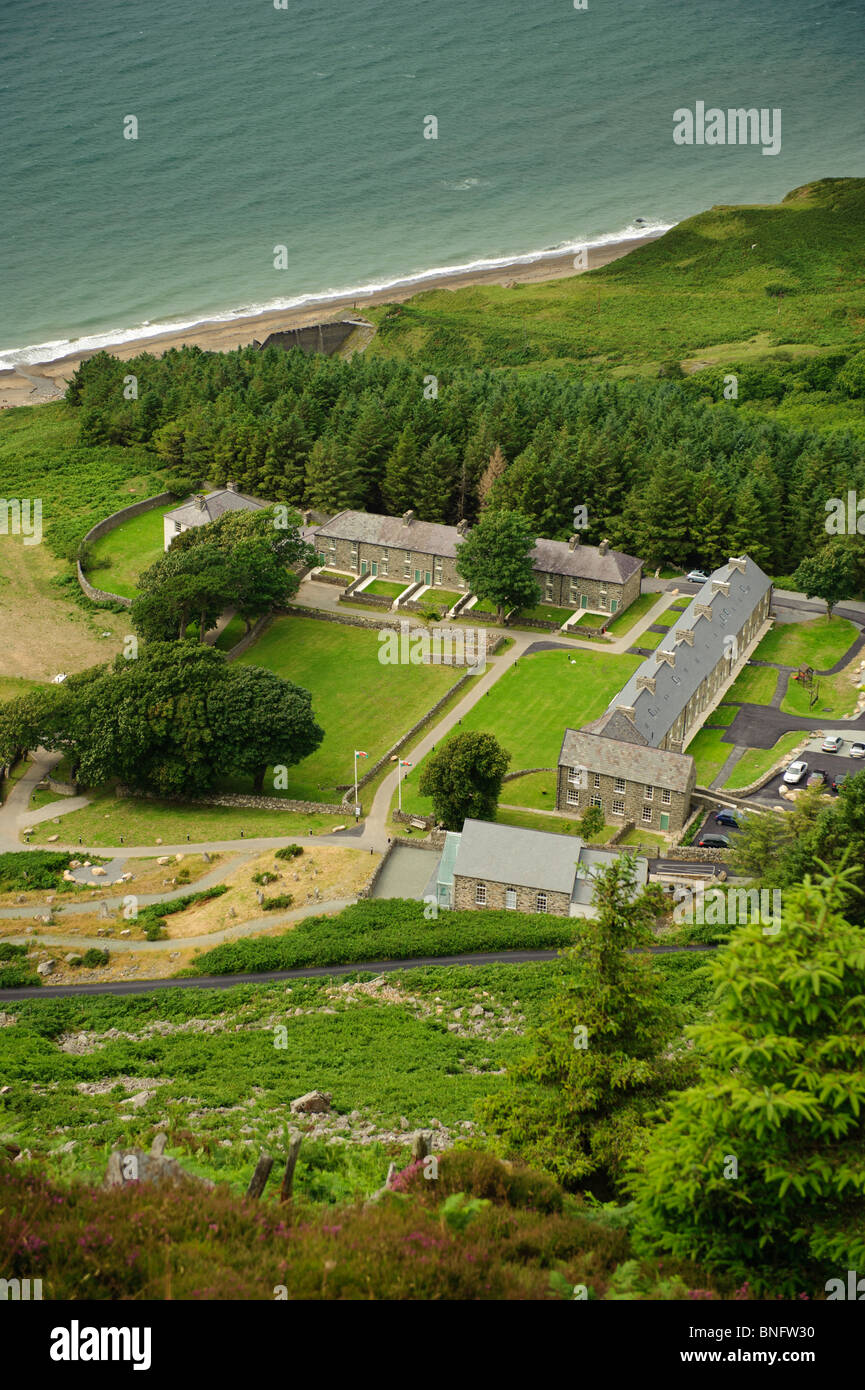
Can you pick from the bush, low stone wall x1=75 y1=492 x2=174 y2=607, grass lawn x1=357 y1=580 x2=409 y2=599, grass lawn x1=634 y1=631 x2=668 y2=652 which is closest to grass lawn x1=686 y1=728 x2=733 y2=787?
grass lawn x1=634 y1=631 x2=668 y2=652

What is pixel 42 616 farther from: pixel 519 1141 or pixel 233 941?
pixel 519 1141

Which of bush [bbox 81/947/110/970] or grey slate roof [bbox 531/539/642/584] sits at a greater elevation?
grey slate roof [bbox 531/539/642/584]

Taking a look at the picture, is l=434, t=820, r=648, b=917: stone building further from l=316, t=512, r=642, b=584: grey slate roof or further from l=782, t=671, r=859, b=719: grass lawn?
l=316, t=512, r=642, b=584: grey slate roof

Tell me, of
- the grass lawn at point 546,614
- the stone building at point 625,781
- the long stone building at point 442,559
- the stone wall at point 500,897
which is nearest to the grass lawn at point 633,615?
the long stone building at point 442,559

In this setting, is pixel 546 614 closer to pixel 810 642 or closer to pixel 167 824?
pixel 810 642

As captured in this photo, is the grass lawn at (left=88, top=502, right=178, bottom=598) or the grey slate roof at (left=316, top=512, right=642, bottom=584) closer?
the grey slate roof at (left=316, top=512, right=642, bottom=584)

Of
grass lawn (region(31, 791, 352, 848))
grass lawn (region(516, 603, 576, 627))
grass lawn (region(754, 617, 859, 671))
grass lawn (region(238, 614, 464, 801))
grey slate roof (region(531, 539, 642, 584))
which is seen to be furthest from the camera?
grass lawn (region(516, 603, 576, 627))
